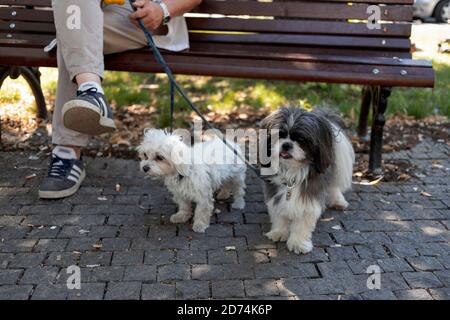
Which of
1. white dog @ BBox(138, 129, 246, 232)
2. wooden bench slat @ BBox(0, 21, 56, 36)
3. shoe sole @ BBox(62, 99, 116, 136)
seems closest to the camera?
shoe sole @ BBox(62, 99, 116, 136)

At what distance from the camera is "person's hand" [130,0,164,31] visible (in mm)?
4051

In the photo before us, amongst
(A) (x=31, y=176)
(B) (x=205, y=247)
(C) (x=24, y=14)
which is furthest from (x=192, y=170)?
Result: (C) (x=24, y=14)

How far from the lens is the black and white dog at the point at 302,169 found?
3.29 metres

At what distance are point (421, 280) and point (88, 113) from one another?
2388mm

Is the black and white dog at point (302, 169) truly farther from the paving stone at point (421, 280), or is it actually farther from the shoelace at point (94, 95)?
the shoelace at point (94, 95)

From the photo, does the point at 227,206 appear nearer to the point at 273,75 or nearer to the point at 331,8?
the point at 273,75

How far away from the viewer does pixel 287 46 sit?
186 inches

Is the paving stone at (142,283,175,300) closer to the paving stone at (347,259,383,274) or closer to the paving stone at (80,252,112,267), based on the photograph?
the paving stone at (80,252,112,267)

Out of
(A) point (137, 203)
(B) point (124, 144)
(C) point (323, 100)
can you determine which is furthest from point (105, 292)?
(C) point (323, 100)

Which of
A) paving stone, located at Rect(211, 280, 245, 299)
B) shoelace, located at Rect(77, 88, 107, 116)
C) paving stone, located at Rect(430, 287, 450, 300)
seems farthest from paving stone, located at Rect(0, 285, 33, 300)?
paving stone, located at Rect(430, 287, 450, 300)

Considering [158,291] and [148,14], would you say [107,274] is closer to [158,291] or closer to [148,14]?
[158,291]

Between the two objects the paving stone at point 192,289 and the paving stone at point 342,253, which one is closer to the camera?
the paving stone at point 192,289

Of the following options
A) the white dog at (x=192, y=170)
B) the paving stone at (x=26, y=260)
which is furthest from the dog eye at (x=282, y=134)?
the paving stone at (x=26, y=260)

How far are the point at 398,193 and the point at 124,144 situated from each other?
8.74 ft
